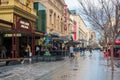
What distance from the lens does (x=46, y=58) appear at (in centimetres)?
3362

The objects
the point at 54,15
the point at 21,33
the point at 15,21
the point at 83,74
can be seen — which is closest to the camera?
the point at 83,74

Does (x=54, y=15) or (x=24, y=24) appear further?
(x=54, y=15)

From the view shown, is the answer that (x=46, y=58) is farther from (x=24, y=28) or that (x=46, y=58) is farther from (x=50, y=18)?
(x=50, y=18)

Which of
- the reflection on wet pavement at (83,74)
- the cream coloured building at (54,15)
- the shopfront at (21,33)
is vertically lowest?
the reflection on wet pavement at (83,74)

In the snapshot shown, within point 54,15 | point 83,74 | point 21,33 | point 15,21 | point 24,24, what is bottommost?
point 83,74

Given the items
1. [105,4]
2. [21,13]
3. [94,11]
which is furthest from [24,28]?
[105,4]

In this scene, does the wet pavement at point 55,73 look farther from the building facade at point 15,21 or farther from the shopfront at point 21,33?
the building facade at point 15,21

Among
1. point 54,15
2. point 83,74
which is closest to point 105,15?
point 83,74

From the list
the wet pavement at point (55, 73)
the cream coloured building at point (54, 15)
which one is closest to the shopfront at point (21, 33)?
the wet pavement at point (55, 73)

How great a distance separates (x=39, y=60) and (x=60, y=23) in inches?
1309

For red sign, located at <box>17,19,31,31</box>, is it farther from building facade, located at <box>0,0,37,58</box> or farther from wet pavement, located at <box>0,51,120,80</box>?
wet pavement, located at <box>0,51,120,80</box>

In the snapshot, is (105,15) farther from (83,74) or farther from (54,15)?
(54,15)

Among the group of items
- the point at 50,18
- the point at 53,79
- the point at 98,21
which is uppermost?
the point at 50,18

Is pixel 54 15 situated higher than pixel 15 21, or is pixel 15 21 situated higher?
pixel 54 15
